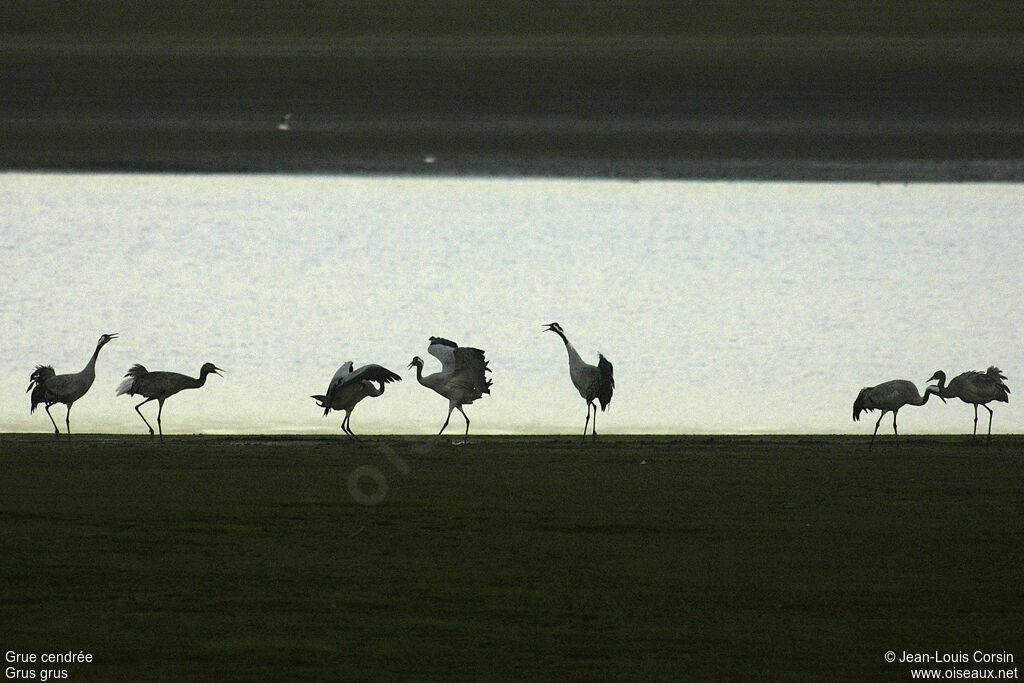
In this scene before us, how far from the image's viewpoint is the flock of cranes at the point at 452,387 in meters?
9.62

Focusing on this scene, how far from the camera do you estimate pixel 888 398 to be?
31.3 feet

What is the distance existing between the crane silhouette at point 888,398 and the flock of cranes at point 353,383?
5.04 ft

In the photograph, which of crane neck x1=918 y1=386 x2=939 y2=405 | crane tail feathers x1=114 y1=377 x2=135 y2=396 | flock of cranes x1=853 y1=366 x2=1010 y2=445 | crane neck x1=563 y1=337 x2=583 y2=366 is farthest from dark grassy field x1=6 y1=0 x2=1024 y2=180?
crane tail feathers x1=114 y1=377 x2=135 y2=396

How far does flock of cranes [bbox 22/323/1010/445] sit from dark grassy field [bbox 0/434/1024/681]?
1.95 ft

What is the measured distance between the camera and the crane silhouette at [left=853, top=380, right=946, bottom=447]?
31.3 ft

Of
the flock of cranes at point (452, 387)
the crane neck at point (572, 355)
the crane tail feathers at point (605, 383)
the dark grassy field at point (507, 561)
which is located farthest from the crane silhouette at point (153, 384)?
the crane tail feathers at point (605, 383)

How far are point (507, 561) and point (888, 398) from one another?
3755 mm

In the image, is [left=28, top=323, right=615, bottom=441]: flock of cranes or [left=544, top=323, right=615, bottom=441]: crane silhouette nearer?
[left=28, top=323, right=615, bottom=441]: flock of cranes

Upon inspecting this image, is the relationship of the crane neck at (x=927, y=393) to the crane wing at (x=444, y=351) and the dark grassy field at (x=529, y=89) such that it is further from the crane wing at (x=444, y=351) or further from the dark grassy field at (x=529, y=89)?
the dark grassy field at (x=529, y=89)

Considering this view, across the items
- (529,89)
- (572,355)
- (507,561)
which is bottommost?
(507,561)

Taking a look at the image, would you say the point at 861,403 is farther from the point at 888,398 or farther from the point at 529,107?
the point at 529,107

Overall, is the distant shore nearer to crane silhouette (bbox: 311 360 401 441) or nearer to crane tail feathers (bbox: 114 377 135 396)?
crane tail feathers (bbox: 114 377 135 396)

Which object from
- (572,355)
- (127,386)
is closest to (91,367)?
(127,386)

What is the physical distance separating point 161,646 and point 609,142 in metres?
10.3
